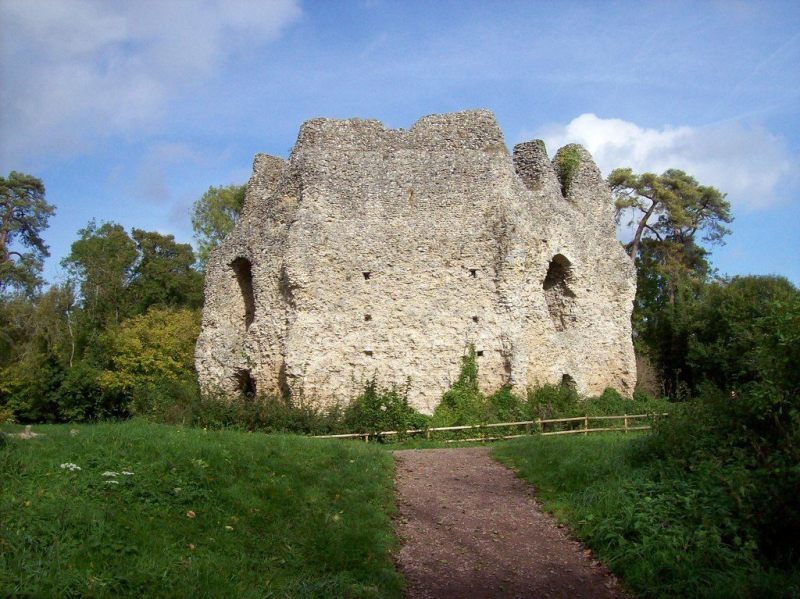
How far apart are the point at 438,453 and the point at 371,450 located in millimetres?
2061

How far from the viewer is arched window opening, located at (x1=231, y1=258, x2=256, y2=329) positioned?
21078 millimetres

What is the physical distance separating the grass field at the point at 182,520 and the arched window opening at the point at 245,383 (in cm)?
918

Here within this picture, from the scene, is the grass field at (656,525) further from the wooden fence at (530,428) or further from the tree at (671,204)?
the tree at (671,204)

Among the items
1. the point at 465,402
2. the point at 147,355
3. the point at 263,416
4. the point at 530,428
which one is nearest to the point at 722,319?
the point at 530,428

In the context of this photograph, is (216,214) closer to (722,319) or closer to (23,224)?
(23,224)

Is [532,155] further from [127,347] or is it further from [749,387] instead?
[127,347]

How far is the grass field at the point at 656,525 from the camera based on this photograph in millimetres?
6719

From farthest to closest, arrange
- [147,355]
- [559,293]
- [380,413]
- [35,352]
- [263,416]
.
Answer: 1. [35,352]
2. [147,355]
3. [559,293]
4. [380,413]
5. [263,416]

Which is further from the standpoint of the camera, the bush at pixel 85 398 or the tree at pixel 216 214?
the tree at pixel 216 214

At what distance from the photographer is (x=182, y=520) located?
757 cm

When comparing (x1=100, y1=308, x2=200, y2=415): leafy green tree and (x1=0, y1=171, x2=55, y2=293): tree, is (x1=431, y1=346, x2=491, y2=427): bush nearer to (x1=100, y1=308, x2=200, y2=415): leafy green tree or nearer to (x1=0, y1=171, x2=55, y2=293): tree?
(x1=100, y1=308, x2=200, y2=415): leafy green tree

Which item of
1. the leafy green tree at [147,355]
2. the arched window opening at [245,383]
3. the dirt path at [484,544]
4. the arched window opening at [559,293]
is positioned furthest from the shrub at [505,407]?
the leafy green tree at [147,355]

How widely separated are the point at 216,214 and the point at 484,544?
111 ft

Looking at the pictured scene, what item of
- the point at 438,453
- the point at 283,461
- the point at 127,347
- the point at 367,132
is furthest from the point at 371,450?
the point at 127,347
